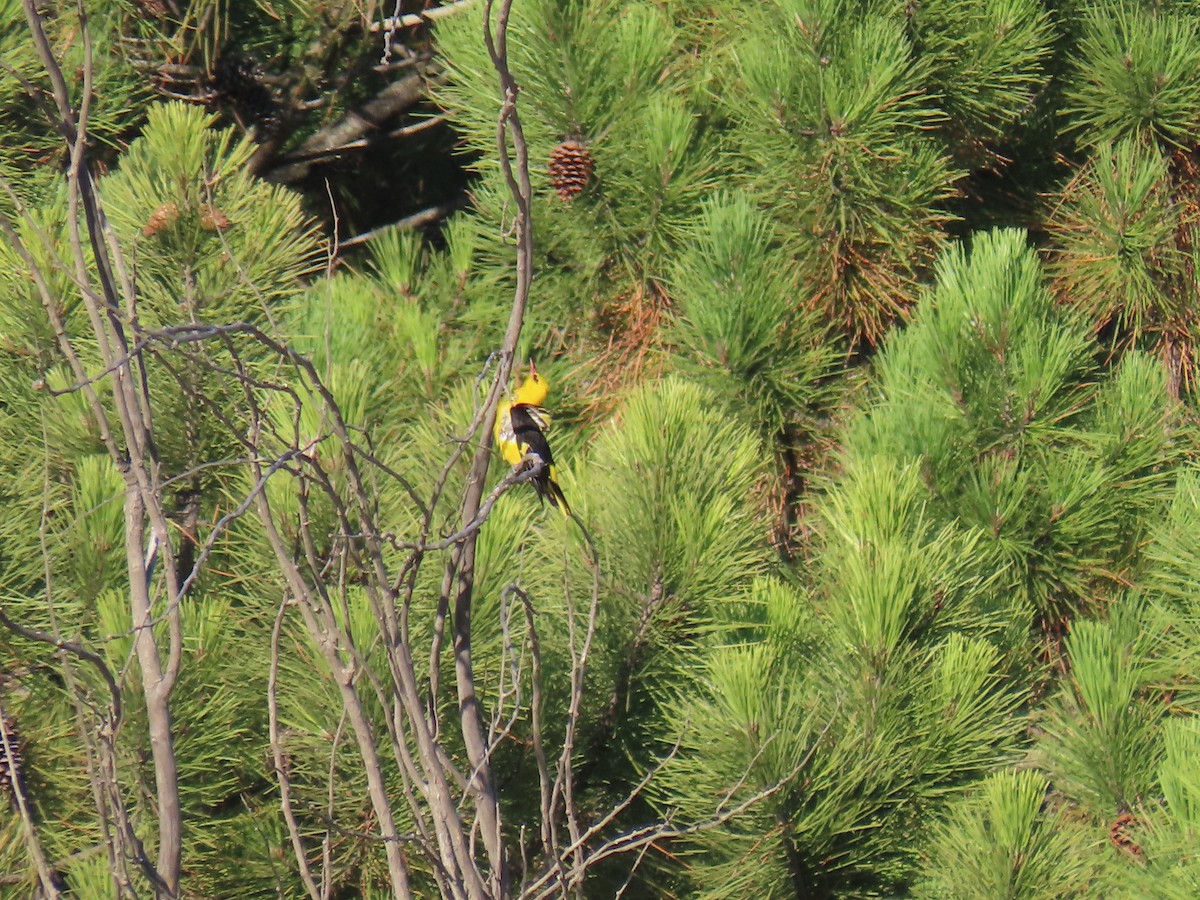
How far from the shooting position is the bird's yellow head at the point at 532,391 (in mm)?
2322

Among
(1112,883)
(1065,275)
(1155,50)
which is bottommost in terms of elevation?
(1112,883)

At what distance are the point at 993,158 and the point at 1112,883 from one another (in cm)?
150

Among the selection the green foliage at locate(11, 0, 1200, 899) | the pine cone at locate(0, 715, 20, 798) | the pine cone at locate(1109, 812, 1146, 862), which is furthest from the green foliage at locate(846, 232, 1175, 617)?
the pine cone at locate(0, 715, 20, 798)

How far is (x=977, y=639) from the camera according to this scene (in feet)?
6.12

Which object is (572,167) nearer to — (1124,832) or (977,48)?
(977,48)

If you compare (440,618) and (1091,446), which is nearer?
(440,618)

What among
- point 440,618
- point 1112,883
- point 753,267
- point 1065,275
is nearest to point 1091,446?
point 1065,275

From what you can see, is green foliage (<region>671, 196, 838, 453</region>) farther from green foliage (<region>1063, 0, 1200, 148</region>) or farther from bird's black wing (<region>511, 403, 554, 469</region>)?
green foliage (<region>1063, 0, 1200, 148</region>)

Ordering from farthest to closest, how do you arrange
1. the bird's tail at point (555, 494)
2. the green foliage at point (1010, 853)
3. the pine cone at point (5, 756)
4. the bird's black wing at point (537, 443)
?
1. the bird's black wing at point (537, 443)
2. the bird's tail at point (555, 494)
3. the pine cone at point (5, 756)
4. the green foliage at point (1010, 853)

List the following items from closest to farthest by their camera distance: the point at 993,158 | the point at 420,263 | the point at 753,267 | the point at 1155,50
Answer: the point at 753,267 < the point at 1155,50 < the point at 993,158 < the point at 420,263

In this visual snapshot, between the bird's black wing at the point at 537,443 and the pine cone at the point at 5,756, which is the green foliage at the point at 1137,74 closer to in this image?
the bird's black wing at the point at 537,443

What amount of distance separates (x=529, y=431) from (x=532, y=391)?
0.17 m

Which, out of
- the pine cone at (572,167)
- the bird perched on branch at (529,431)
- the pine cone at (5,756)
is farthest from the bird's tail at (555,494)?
the pine cone at (5,756)

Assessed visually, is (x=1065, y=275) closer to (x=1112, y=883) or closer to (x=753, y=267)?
(x=753, y=267)
